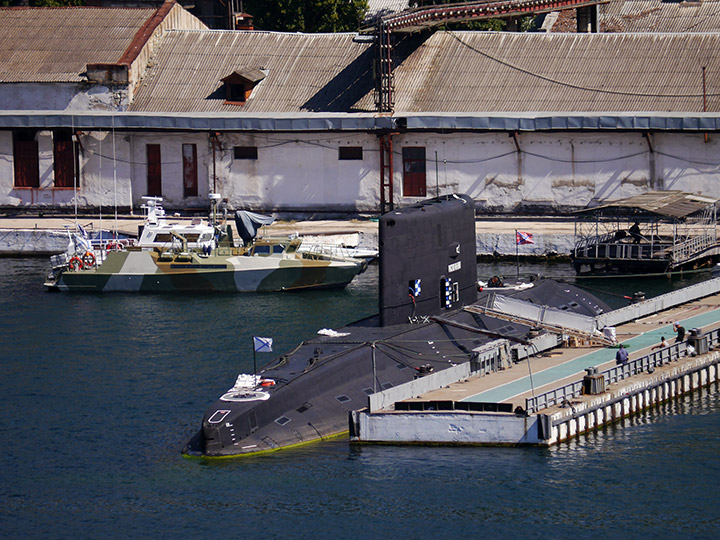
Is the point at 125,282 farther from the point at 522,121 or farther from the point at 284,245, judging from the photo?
the point at 522,121

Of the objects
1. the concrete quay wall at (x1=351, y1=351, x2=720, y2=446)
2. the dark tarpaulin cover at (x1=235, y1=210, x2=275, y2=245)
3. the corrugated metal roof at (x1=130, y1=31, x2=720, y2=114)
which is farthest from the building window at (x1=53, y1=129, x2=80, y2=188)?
the concrete quay wall at (x1=351, y1=351, x2=720, y2=446)

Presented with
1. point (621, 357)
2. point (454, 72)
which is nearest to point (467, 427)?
point (621, 357)

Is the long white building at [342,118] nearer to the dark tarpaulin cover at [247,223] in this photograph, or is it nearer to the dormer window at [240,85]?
the dormer window at [240,85]

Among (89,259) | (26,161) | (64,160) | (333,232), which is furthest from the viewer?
(64,160)

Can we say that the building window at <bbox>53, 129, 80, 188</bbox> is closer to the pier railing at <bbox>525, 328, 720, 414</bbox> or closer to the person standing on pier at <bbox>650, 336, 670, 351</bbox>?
the person standing on pier at <bbox>650, 336, 670, 351</bbox>

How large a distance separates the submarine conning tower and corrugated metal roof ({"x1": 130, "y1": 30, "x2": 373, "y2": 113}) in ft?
114

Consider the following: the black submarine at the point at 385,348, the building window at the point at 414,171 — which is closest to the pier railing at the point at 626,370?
the black submarine at the point at 385,348

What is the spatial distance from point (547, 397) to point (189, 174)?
148ft

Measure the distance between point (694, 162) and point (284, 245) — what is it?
24364mm

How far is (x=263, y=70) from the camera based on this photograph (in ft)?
260

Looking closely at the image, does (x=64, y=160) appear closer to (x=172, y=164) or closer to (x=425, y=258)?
(x=172, y=164)

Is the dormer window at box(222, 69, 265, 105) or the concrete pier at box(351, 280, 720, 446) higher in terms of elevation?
the dormer window at box(222, 69, 265, 105)

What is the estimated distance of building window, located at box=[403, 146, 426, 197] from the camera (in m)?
72.7

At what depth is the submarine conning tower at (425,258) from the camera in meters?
38.5
